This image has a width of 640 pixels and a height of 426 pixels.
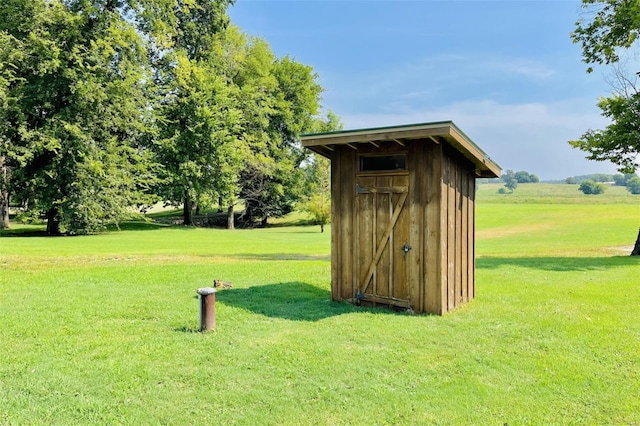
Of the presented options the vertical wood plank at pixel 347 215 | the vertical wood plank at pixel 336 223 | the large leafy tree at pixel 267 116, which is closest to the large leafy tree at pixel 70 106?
the large leafy tree at pixel 267 116

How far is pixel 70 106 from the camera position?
2428 centimetres

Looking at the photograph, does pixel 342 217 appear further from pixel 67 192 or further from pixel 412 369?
pixel 67 192

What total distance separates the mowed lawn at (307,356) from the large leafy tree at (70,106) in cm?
1619

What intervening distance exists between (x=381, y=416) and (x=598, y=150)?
17653 mm

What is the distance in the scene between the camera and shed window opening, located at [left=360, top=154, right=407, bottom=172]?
7297 millimetres

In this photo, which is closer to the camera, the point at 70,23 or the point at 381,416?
the point at 381,416

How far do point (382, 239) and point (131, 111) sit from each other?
23.8 meters

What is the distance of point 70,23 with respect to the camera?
2370 centimetres

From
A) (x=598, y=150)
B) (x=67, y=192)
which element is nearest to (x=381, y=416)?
(x=598, y=150)

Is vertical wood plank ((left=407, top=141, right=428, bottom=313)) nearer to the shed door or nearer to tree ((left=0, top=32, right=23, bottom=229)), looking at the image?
the shed door

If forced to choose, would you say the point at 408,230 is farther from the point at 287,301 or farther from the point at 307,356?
the point at 307,356

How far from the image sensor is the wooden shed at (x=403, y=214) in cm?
698

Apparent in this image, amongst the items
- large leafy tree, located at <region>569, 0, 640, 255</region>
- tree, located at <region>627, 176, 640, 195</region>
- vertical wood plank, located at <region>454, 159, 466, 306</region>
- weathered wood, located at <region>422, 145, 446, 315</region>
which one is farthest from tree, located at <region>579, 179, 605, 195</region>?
weathered wood, located at <region>422, 145, 446, 315</region>

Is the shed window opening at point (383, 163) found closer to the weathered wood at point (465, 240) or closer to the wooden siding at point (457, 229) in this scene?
the wooden siding at point (457, 229)
